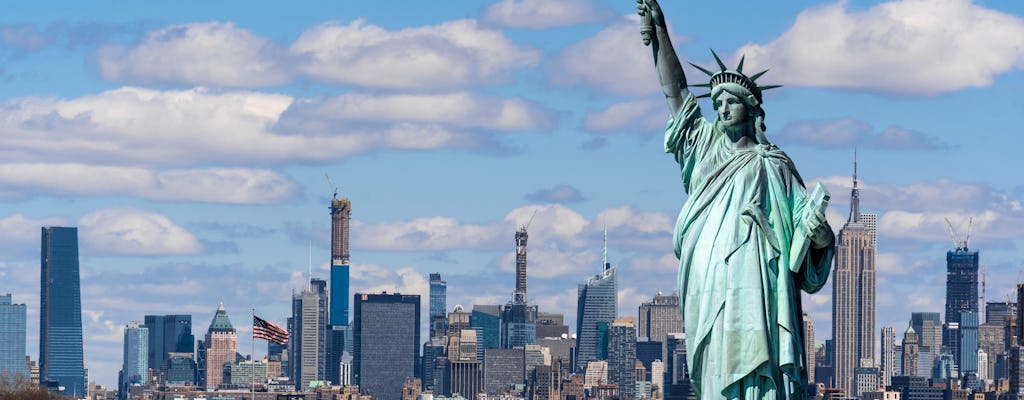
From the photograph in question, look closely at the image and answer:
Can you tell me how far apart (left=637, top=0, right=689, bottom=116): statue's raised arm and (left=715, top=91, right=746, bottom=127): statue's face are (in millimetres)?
662

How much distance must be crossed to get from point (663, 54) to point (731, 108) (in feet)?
3.19

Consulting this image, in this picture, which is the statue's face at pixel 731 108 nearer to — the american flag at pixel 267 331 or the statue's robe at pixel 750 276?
the statue's robe at pixel 750 276

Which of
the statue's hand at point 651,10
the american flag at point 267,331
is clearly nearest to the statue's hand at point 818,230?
the statue's hand at point 651,10

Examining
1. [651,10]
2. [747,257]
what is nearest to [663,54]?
[651,10]

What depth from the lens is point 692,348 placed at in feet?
99.8

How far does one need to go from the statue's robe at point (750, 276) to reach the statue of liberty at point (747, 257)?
1 centimetres

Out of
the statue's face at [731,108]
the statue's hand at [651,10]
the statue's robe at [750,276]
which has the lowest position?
the statue's robe at [750,276]

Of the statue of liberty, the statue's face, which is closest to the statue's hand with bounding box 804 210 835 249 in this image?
the statue of liberty

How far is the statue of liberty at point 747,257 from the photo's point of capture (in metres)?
29.9

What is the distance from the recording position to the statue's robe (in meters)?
29.9

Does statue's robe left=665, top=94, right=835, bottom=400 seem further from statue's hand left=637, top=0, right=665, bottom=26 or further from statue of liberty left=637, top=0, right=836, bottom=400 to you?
statue's hand left=637, top=0, right=665, bottom=26

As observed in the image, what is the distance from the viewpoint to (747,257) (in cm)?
2998

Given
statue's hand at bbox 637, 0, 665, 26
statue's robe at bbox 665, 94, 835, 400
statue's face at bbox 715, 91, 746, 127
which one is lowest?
statue's robe at bbox 665, 94, 835, 400

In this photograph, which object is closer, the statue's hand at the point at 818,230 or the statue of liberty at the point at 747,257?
the statue's hand at the point at 818,230
